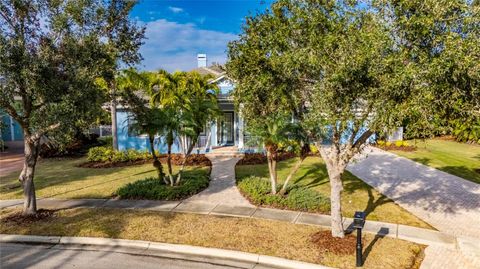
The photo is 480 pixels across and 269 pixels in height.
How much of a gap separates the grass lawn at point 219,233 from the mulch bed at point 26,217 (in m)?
0.07

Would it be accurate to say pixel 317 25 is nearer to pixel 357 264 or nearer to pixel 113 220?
pixel 357 264

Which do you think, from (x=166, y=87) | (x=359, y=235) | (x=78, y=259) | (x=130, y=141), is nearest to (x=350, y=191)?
(x=359, y=235)

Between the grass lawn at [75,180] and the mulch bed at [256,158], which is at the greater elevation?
the mulch bed at [256,158]

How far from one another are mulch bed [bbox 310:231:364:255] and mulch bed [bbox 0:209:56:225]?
7.89 m

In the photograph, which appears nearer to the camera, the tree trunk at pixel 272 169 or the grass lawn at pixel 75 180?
the tree trunk at pixel 272 169

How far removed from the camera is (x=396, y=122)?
20.1ft

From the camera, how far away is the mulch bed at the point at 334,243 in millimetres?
7621

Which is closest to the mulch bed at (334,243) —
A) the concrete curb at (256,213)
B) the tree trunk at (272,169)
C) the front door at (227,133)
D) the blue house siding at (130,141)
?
the concrete curb at (256,213)

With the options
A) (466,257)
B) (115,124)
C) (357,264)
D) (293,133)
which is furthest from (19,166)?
(466,257)

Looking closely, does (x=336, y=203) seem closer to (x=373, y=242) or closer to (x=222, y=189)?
(x=373, y=242)

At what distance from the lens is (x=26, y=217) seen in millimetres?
9844

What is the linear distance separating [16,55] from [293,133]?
8121 millimetres

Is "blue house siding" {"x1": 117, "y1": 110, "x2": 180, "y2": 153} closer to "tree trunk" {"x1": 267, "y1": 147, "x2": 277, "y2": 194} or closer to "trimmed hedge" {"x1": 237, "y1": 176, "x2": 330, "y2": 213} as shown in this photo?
"trimmed hedge" {"x1": 237, "y1": 176, "x2": 330, "y2": 213}

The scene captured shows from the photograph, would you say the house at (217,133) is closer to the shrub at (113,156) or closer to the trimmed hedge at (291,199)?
the shrub at (113,156)
